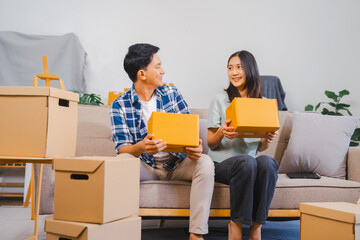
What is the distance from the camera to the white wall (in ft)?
12.9

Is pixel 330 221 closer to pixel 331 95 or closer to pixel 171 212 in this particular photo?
pixel 171 212

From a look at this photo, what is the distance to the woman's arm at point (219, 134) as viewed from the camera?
1.53 m

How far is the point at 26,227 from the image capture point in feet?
6.92

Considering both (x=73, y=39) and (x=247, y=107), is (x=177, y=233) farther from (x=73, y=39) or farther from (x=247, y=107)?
(x=73, y=39)

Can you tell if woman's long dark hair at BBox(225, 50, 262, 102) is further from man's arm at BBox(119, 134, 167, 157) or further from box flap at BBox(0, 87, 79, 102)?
box flap at BBox(0, 87, 79, 102)

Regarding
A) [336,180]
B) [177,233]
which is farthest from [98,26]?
[336,180]

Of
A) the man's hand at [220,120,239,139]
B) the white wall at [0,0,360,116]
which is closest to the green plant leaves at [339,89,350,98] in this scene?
the white wall at [0,0,360,116]

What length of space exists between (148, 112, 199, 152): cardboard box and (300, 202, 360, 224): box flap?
0.52 metres

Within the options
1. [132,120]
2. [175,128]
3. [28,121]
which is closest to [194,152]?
[175,128]

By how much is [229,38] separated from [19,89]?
118 inches

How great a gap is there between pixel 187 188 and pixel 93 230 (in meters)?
0.54

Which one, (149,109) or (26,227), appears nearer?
(149,109)

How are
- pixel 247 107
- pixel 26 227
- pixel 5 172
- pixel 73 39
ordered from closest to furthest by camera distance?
pixel 247 107 → pixel 26 227 → pixel 5 172 → pixel 73 39

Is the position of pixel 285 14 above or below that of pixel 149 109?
above
